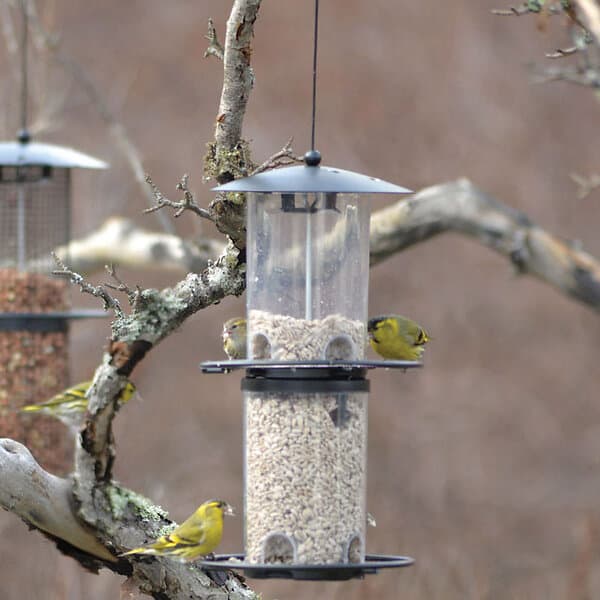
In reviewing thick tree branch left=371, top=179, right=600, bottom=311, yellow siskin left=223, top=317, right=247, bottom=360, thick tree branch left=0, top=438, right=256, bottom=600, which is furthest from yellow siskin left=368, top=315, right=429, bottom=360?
thick tree branch left=371, top=179, right=600, bottom=311

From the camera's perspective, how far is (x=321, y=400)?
14.3 feet

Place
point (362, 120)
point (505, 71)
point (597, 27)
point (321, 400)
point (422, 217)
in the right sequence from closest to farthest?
point (597, 27)
point (321, 400)
point (422, 217)
point (362, 120)
point (505, 71)

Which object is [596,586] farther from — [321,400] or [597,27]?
[597,27]

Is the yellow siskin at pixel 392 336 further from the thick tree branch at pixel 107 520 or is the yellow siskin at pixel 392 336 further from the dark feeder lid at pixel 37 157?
the dark feeder lid at pixel 37 157

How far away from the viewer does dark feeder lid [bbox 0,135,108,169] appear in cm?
756

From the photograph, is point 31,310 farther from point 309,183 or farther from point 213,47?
point 309,183

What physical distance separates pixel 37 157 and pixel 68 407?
133 centimetres

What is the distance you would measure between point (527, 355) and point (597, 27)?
42.0 ft

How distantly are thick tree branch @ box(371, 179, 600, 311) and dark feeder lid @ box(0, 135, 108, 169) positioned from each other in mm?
1655

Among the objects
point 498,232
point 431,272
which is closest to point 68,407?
point 498,232

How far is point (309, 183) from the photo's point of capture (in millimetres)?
4129

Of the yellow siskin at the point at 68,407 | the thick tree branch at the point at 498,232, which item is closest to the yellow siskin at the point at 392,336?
the yellow siskin at the point at 68,407

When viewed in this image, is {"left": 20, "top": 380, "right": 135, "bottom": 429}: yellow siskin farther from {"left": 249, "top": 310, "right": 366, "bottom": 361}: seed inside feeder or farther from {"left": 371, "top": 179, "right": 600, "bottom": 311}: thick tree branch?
{"left": 249, "top": 310, "right": 366, "bottom": 361}: seed inside feeder

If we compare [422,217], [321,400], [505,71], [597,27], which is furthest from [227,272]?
[505,71]
